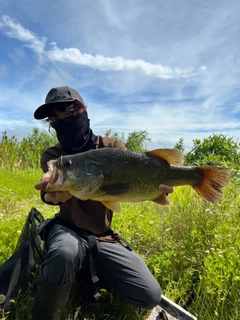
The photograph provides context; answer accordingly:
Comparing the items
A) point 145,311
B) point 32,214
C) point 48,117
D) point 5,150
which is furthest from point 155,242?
point 5,150

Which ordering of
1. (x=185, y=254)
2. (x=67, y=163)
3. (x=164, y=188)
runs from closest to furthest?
(x=67, y=163) → (x=164, y=188) → (x=185, y=254)

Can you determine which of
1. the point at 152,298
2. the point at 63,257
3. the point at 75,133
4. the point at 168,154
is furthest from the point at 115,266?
the point at 75,133

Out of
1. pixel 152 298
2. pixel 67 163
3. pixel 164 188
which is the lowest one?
pixel 152 298

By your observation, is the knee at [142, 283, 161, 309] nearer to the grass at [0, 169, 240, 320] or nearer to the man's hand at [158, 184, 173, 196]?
the grass at [0, 169, 240, 320]

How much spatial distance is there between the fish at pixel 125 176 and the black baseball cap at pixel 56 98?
0.64m

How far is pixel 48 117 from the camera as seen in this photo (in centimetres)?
283

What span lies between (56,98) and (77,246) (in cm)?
118

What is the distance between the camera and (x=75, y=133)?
8.98 ft

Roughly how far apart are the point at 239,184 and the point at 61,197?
2.13 meters

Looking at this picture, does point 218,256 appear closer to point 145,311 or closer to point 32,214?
point 145,311

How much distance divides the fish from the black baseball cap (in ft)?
2.12

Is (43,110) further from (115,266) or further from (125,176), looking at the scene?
(115,266)

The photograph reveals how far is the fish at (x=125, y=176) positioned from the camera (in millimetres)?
2156

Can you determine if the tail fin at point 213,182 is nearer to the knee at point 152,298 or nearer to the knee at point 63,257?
the knee at point 152,298
